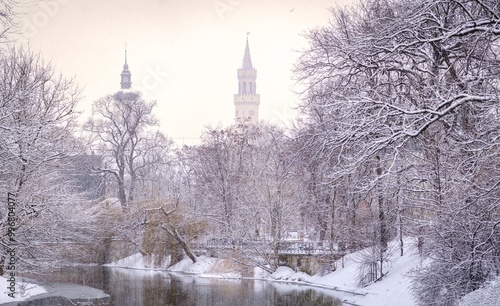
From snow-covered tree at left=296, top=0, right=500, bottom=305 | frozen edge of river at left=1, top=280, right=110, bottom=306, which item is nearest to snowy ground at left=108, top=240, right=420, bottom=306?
snow-covered tree at left=296, top=0, right=500, bottom=305

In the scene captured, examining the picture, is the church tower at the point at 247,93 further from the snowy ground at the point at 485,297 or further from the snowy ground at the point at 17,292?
the snowy ground at the point at 485,297

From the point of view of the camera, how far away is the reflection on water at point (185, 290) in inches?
1023

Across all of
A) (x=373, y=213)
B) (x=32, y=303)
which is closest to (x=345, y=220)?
(x=373, y=213)

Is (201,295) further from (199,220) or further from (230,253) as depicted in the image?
(199,220)

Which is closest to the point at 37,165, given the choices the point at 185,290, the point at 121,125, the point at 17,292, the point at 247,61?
the point at 17,292

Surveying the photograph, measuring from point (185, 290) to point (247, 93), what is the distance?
140215 mm

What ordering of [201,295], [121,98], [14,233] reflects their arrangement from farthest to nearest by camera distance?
1. [121,98]
2. [201,295]
3. [14,233]

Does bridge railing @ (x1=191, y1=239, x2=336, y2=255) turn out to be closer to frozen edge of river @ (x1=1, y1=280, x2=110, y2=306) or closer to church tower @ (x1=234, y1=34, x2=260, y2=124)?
frozen edge of river @ (x1=1, y1=280, x2=110, y2=306)

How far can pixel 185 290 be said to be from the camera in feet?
98.1

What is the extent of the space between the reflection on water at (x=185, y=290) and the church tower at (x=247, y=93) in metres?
127

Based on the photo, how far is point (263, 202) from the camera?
125 feet

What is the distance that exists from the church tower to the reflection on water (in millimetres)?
126801

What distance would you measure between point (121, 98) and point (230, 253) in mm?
20848

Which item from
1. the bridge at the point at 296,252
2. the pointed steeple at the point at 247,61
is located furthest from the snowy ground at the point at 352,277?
the pointed steeple at the point at 247,61
